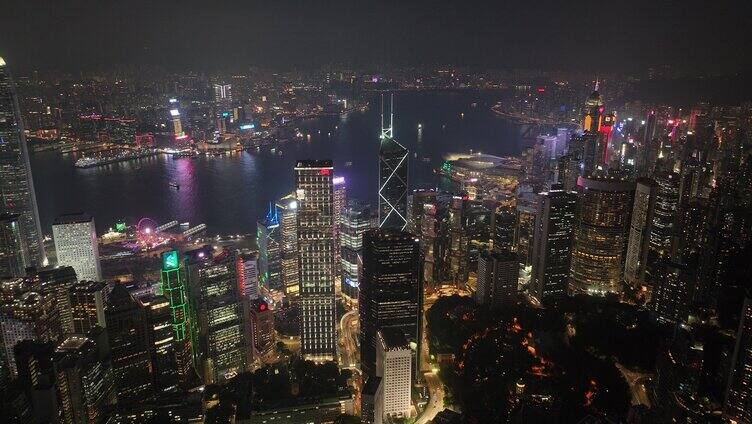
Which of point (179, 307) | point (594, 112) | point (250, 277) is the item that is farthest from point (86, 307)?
point (594, 112)

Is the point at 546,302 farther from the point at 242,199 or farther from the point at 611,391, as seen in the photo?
the point at 242,199

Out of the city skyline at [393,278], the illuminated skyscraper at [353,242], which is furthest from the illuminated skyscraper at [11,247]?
the illuminated skyscraper at [353,242]

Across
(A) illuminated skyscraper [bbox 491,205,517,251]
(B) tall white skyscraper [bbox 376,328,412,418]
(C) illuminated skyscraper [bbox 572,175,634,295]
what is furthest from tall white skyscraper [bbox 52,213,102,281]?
(C) illuminated skyscraper [bbox 572,175,634,295]

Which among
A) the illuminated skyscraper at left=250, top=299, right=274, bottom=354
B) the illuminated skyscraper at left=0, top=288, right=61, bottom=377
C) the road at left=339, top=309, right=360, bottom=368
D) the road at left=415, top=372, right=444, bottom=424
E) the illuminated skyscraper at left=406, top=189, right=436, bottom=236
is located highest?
the illuminated skyscraper at left=406, top=189, right=436, bottom=236

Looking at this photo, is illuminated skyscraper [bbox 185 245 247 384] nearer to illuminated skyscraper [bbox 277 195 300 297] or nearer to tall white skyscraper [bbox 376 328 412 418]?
illuminated skyscraper [bbox 277 195 300 297]

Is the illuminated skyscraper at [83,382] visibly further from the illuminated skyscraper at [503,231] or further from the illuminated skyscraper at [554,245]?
the illuminated skyscraper at [503,231]

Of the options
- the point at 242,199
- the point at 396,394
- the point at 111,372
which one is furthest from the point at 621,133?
the point at 111,372
